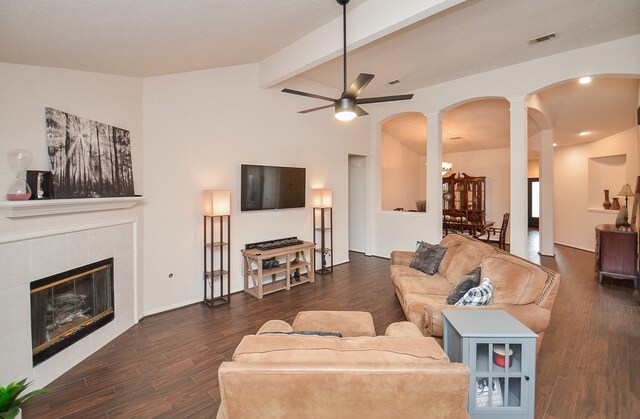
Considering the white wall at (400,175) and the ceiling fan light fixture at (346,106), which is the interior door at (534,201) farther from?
the ceiling fan light fixture at (346,106)

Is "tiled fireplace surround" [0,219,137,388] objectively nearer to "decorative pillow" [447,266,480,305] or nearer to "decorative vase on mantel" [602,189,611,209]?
"decorative pillow" [447,266,480,305]

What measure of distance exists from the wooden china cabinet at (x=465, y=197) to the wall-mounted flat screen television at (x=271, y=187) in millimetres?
4720

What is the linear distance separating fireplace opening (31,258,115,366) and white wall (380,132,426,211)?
20.4 feet

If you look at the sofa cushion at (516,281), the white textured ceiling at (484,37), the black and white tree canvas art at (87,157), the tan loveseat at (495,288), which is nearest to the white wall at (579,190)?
the white textured ceiling at (484,37)

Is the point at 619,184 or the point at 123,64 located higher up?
the point at 123,64

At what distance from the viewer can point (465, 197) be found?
820cm

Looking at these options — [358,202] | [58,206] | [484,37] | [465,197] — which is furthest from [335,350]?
[465,197]

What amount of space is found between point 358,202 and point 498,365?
17.7 ft

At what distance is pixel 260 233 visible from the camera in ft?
15.9

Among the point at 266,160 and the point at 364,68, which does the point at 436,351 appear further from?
the point at 364,68

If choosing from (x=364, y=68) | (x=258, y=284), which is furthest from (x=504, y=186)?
(x=258, y=284)

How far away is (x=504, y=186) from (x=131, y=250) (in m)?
8.81

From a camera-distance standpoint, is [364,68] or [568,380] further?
[364,68]

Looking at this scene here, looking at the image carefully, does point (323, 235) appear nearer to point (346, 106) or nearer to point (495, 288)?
point (346, 106)
